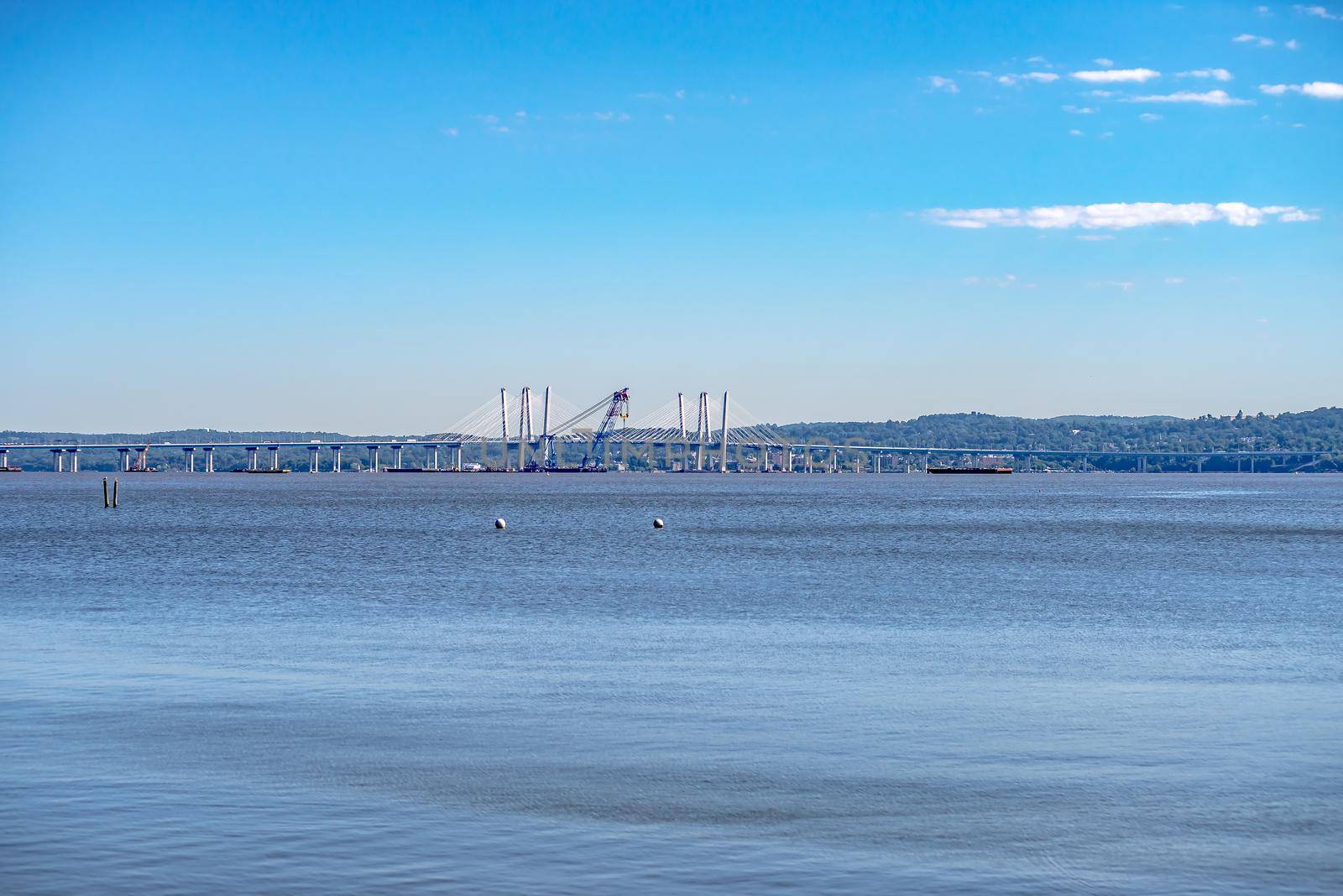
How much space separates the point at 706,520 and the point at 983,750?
179 feet

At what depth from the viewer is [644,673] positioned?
1741 centimetres

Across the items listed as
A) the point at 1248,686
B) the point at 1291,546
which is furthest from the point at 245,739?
the point at 1291,546

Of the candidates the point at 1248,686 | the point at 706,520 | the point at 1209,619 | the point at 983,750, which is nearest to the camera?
the point at 983,750

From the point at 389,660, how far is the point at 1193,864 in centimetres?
1128

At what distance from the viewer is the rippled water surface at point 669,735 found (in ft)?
31.9

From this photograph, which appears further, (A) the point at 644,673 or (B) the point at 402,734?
(A) the point at 644,673

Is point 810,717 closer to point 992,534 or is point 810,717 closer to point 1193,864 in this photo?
point 1193,864

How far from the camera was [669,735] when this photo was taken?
13586mm

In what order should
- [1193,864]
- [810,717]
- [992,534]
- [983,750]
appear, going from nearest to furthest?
[1193,864] < [983,750] < [810,717] < [992,534]

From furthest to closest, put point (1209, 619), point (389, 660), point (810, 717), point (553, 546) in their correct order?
1. point (553, 546)
2. point (1209, 619)
3. point (389, 660)
4. point (810, 717)

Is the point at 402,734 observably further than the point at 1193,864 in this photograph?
Yes

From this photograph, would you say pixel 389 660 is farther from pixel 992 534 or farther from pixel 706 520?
pixel 706 520

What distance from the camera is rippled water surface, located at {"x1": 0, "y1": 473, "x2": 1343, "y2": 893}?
9.72 m

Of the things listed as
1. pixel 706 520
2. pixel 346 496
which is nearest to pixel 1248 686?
pixel 706 520
